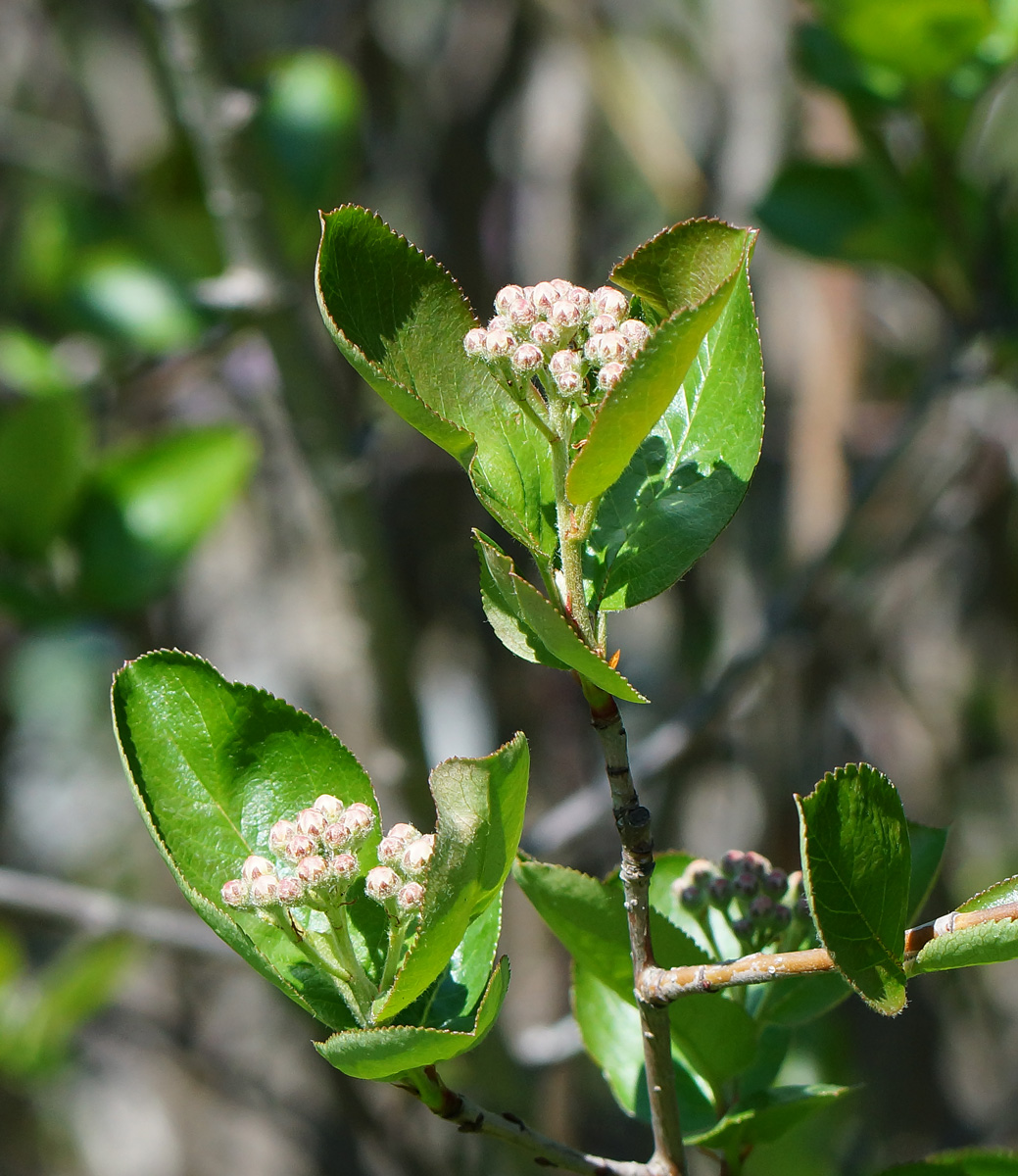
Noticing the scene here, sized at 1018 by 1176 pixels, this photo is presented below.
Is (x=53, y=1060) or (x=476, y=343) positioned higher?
(x=476, y=343)

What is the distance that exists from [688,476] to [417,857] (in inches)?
8.0

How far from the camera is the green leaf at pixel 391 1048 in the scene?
0.45 meters

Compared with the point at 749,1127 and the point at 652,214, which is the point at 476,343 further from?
the point at 652,214

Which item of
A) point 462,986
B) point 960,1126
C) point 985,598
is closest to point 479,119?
point 985,598

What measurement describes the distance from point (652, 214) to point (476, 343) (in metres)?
3.17

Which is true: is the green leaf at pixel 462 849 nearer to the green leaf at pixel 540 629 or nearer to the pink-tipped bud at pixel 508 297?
the green leaf at pixel 540 629

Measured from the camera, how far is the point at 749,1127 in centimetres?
62

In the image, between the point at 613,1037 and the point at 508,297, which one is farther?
the point at 613,1037

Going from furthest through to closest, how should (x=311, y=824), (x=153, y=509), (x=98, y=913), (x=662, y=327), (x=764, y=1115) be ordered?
(x=153, y=509) < (x=98, y=913) < (x=764, y=1115) < (x=311, y=824) < (x=662, y=327)

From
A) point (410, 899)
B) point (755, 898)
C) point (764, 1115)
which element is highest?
point (410, 899)

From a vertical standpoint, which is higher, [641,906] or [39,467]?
[39,467]

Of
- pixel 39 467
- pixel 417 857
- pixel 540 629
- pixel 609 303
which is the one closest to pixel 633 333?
pixel 609 303

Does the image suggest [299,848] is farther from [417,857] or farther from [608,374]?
[608,374]

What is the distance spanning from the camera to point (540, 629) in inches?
17.7
